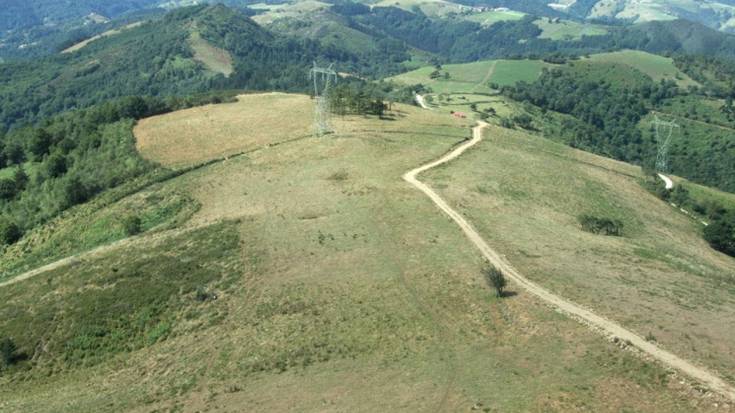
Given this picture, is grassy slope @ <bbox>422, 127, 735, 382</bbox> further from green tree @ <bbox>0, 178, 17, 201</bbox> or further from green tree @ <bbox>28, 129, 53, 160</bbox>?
green tree @ <bbox>28, 129, 53, 160</bbox>

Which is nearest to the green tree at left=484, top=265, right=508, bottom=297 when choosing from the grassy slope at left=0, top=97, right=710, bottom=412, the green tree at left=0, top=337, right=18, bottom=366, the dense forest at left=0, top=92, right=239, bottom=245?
the grassy slope at left=0, top=97, right=710, bottom=412

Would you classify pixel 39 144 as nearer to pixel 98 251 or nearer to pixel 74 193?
pixel 74 193

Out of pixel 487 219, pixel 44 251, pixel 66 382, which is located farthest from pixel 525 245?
pixel 44 251

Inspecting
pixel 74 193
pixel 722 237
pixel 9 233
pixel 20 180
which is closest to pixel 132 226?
pixel 74 193

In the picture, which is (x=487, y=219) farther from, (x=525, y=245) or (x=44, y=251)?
(x=44, y=251)

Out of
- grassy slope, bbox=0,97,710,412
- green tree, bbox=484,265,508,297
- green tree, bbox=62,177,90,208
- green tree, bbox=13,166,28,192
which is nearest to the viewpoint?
grassy slope, bbox=0,97,710,412

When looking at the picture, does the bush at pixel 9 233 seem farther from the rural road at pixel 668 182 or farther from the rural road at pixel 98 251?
the rural road at pixel 668 182
